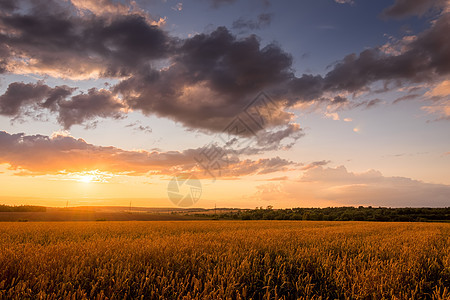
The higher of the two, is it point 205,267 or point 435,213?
point 205,267

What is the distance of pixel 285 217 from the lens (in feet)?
284

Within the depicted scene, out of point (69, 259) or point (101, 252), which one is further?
point (101, 252)

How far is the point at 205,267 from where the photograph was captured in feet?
14.1

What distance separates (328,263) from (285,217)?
283ft

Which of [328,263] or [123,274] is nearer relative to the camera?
[123,274]

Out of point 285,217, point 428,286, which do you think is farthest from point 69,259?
point 285,217


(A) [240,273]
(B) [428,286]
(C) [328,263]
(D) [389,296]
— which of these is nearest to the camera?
(D) [389,296]

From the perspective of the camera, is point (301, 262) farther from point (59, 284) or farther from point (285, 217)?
point (285, 217)

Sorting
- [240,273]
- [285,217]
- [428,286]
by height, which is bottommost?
[285,217]

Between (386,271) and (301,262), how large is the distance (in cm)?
139

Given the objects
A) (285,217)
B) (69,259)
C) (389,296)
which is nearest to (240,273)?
(389,296)

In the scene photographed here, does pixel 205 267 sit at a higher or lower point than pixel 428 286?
higher

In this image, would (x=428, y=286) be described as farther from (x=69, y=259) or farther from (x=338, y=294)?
(x=69, y=259)

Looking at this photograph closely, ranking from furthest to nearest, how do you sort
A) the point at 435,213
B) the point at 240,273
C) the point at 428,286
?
the point at 435,213 < the point at 428,286 < the point at 240,273
